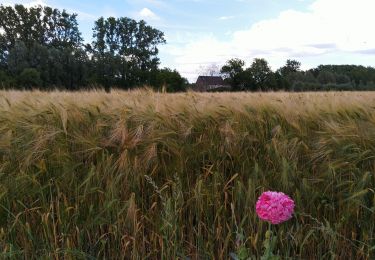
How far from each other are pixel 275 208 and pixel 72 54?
165 ft

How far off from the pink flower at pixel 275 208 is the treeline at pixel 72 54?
39.2 metres

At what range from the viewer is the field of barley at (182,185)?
2.51m

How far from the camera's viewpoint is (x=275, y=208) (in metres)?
1.94

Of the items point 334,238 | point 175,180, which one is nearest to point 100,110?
point 175,180

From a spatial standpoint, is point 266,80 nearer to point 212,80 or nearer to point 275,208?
point 212,80

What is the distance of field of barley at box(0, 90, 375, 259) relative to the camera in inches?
98.8

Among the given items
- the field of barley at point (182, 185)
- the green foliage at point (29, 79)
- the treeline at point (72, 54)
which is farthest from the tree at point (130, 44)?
the field of barley at point (182, 185)

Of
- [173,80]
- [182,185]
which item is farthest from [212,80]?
[182,185]

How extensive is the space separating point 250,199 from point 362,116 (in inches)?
45.0

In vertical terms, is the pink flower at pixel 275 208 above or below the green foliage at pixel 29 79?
below

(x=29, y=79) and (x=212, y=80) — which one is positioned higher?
(x=29, y=79)

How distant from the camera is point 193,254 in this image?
2.59 meters

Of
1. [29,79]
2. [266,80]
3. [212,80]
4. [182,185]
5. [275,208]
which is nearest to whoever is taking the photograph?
[275,208]

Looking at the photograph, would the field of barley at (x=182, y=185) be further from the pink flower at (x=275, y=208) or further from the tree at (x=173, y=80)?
the tree at (x=173, y=80)
